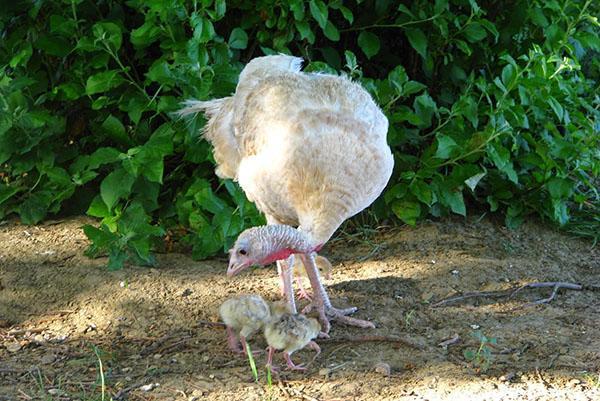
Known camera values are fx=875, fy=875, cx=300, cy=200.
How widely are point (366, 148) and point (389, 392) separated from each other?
139 cm

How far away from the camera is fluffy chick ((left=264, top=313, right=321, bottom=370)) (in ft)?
14.6

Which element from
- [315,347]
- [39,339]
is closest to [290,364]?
[315,347]

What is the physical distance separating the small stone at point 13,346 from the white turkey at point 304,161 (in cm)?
128

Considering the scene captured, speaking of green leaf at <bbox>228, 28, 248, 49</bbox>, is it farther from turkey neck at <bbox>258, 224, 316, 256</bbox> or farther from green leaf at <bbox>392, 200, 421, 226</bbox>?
turkey neck at <bbox>258, 224, 316, 256</bbox>

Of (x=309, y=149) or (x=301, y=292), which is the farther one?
(x=301, y=292)

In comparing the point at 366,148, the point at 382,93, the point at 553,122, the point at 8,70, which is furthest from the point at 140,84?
the point at 553,122

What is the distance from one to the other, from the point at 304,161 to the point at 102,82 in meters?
1.77

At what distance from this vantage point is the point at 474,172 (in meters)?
6.13

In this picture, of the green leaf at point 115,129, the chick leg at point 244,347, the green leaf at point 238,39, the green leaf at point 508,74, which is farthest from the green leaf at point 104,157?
the green leaf at point 508,74

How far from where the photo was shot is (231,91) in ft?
19.5

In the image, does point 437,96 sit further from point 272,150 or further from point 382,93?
point 272,150

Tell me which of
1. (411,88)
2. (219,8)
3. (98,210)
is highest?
(219,8)

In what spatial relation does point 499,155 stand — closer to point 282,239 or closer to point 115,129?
point 282,239

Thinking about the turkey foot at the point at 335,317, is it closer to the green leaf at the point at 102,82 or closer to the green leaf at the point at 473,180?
the green leaf at the point at 473,180
